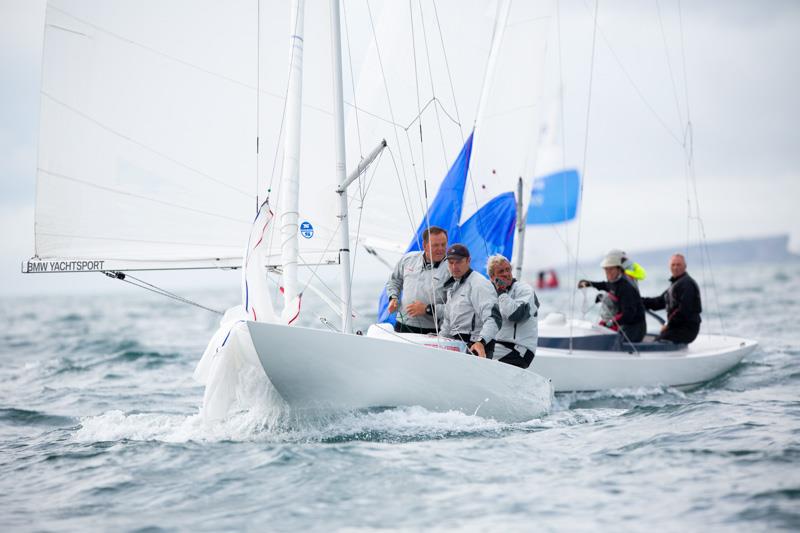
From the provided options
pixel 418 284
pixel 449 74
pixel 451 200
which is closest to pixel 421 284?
pixel 418 284

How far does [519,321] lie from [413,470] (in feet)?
7.49

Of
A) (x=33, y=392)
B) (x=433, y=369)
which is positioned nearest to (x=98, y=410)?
(x=33, y=392)

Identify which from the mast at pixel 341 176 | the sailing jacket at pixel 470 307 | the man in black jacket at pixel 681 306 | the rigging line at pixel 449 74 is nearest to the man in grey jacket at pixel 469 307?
the sailing jacket at pixel 470 307

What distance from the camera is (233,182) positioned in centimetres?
659

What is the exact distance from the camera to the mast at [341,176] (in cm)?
574

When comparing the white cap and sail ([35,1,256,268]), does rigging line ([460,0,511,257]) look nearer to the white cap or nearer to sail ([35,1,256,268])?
the white cap

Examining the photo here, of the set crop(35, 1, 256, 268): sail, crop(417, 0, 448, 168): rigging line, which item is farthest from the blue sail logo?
crop(417, 0, 448, 168): rigging line

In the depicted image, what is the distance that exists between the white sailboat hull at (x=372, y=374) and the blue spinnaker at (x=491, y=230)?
277cm

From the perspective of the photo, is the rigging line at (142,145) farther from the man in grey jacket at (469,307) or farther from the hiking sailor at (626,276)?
the hiking sailor at (626,276)

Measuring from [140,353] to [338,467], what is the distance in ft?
32.3

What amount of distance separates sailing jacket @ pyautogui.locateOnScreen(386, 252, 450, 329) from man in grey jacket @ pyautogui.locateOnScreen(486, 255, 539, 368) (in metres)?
0.45

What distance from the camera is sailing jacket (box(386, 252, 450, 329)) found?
6180 millimetres

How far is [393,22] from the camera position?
801cm

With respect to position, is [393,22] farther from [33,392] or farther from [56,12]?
[33,392]
